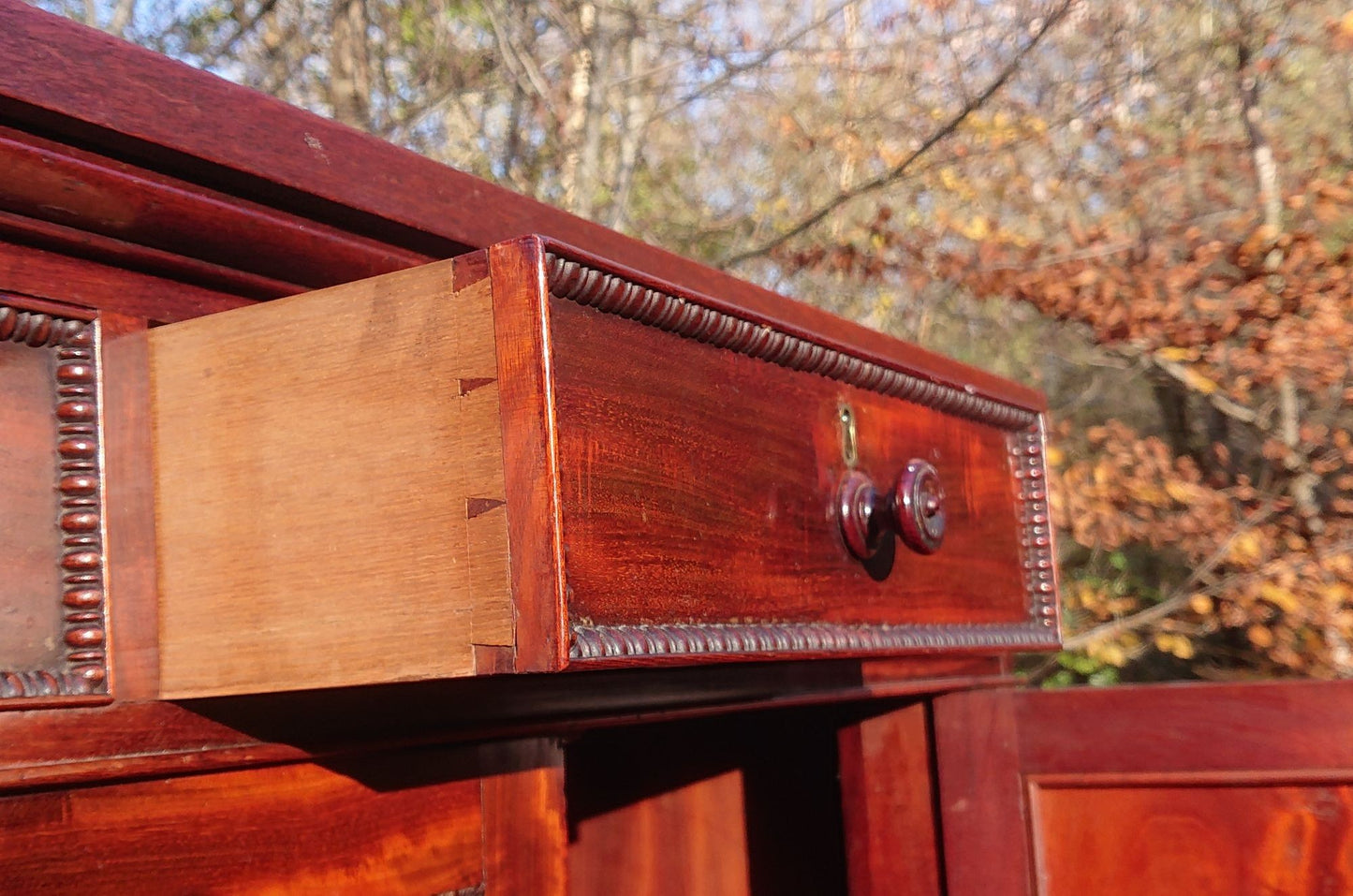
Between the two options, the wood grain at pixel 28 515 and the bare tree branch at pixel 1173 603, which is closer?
the wood grain at pixel 28 515

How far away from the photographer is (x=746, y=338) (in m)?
0.76

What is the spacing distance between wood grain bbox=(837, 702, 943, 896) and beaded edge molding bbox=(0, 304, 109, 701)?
0.80 m

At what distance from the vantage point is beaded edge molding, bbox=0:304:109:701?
24.9 inches

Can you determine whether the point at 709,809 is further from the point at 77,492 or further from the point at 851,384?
the point at 77,492

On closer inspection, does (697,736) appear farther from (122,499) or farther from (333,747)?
(122,499)

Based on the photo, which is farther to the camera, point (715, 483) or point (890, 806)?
point (890, 806)

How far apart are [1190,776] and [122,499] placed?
0.95 meters

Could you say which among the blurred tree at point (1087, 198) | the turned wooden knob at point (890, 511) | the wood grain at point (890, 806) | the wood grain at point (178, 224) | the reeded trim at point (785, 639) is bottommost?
the wood grain at point (890, 806)

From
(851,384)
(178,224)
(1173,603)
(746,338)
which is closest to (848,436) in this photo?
(851,384)

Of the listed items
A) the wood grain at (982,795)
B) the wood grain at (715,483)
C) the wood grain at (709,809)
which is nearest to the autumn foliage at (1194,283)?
the wood grain at (709,809)

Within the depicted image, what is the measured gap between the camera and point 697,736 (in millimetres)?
1575

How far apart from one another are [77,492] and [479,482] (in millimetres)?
213

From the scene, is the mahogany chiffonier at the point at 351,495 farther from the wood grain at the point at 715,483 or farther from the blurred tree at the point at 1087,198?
the blurred tree at the point at 1087,198

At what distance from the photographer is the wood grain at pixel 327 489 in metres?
0.58
